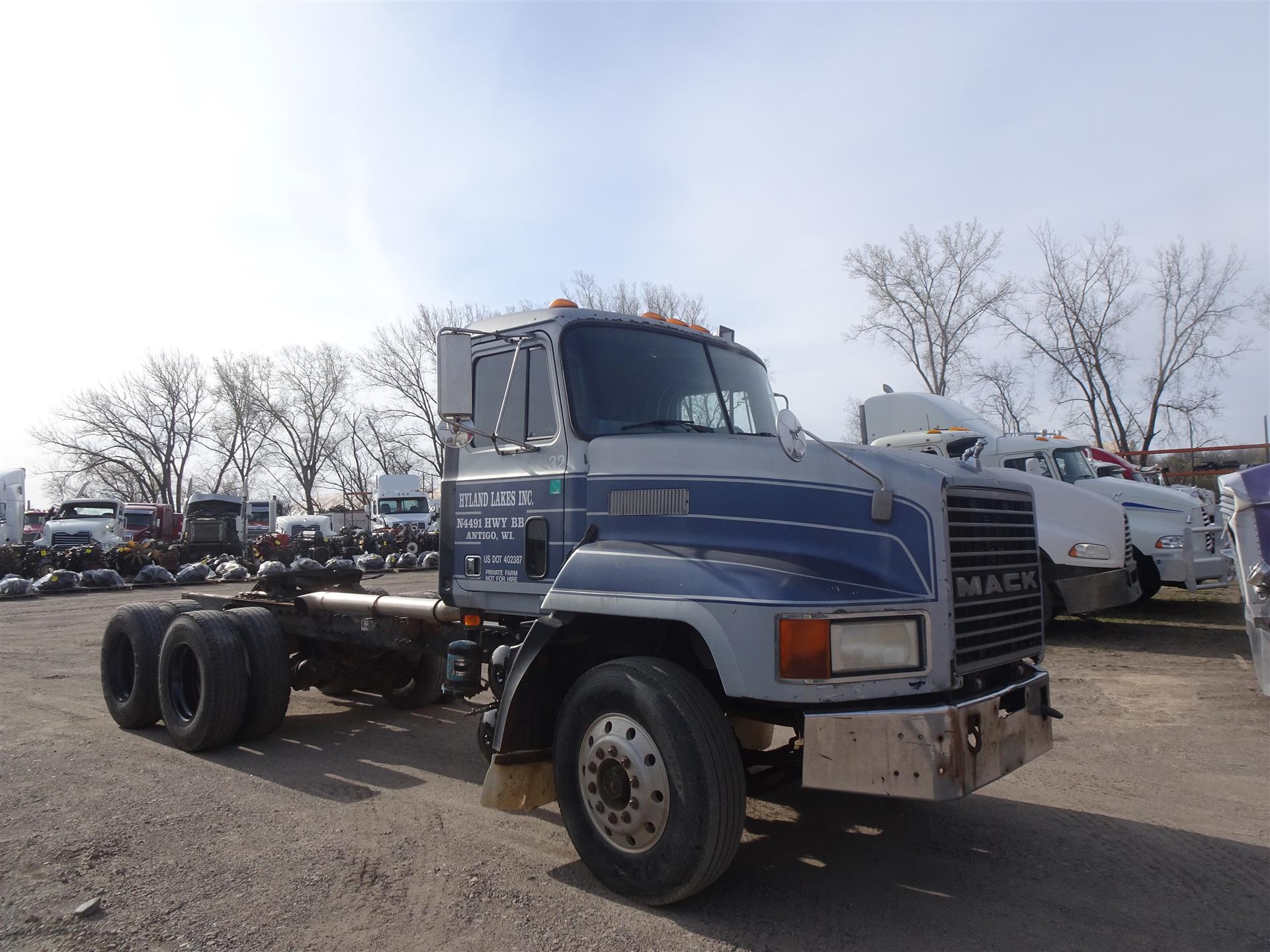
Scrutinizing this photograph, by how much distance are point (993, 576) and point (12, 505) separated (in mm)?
33872

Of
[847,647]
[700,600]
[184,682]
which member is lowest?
[184,682]

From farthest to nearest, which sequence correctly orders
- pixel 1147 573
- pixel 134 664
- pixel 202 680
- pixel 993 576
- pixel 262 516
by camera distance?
pixel 262 516 < pixel 1147 573 < pixel 134 664 < pixel 202 680 < pixel 993 576

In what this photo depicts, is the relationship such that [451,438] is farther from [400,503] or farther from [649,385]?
[400,503]

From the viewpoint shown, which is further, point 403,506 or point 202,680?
point 403,506

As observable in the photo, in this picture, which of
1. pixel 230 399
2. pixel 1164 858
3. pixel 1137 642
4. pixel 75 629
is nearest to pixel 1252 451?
pixel 1137 642

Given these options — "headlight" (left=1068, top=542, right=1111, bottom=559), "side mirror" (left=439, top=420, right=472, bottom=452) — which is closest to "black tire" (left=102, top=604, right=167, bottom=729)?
"side mirror" (left=439, top=420, right=472, bottom=452)

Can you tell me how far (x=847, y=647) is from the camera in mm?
3332

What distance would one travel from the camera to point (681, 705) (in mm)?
3490

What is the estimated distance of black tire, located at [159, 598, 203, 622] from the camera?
Answer: 725 centimetres

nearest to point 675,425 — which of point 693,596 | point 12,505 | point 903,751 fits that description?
point 693,596

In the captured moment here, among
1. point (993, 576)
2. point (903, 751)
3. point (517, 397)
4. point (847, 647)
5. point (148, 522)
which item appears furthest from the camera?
point (148, 522)

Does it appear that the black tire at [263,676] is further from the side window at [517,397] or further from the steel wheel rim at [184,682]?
the side window at [517,397]

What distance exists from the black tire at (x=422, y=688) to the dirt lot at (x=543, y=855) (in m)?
0.70

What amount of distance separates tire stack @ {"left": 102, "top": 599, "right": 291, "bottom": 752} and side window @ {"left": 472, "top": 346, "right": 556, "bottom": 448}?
9.45 ft
